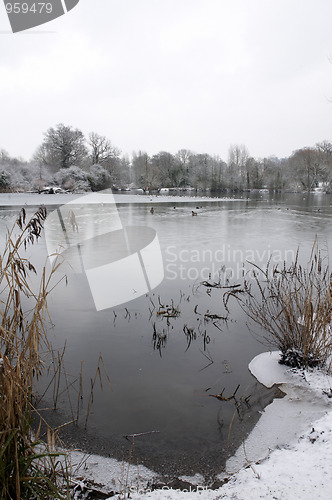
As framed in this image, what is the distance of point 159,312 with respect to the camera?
5.02m

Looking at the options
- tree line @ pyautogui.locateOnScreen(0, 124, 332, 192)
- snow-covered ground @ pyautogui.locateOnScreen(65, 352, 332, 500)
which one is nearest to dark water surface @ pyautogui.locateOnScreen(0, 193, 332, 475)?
snow-covered ground @ pyautogui.locateOnScreen(65, 352, 332, 500)

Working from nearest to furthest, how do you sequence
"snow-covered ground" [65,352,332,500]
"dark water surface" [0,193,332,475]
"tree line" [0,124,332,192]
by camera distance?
"snow-covered ground" [65,352,332,500] < "dark water surface" [0,193,332,475] < "tree line" [0,124,332,192]

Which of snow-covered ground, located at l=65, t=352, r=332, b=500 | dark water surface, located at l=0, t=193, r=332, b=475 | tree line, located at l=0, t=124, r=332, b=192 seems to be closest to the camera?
snow-covered ground, located at l=65, t=352, r=332, b=500

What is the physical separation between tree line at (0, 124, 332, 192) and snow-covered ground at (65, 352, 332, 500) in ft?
125

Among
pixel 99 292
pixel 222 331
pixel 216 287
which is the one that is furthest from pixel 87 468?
pixel 216 287

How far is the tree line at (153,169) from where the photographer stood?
133 ft

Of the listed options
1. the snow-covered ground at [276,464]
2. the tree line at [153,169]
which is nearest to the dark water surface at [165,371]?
the snow-covered ground at [276,464]

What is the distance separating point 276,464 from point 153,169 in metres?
81.6

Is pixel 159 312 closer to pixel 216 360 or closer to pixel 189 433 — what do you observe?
pixel 216 360

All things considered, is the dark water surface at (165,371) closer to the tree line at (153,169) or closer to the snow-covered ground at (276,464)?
the snow-covered ground at (276,464)

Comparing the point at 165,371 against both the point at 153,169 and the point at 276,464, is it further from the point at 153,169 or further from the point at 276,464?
the point at 153,169

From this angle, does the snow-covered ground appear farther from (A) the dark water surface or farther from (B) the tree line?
(B) the tree line

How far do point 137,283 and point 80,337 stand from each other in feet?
7.99

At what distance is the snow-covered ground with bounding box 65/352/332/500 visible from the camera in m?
1.93
